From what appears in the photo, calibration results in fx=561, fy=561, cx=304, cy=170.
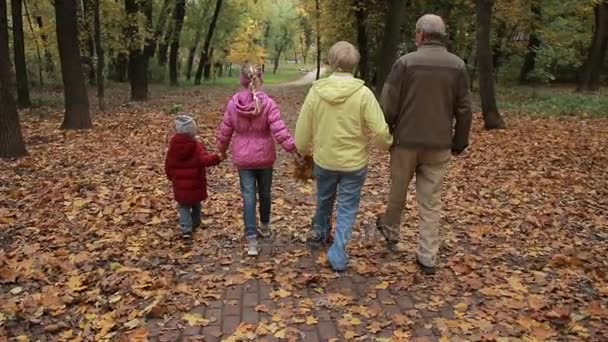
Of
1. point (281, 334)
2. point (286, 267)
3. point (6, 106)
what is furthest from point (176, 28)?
point (281, 334)

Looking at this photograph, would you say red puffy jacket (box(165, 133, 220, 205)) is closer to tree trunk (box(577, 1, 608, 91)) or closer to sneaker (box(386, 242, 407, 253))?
sneaker (box(386, 242, 407, 253))

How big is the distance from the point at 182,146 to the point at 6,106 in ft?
20.5

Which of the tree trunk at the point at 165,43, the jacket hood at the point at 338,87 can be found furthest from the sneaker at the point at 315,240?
the tree trunk at the point at 165,43

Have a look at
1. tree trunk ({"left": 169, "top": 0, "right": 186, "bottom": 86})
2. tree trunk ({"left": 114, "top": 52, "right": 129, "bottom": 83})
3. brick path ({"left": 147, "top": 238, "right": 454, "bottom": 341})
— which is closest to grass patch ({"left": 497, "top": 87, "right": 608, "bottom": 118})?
brick path ({"left": 147, "top": 238, "right": 454, "bottom": 341})

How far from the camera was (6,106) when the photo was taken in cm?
1058

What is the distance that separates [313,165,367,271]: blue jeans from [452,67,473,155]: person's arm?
926mm

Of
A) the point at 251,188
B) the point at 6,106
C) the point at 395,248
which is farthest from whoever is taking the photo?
the point at 6,106

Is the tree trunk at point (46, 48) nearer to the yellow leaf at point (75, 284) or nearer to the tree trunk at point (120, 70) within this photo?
the tree trunk at point (120, 70)

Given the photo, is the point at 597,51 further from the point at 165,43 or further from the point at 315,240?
the point at 165,43

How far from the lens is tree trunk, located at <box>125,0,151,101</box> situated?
21.2 m

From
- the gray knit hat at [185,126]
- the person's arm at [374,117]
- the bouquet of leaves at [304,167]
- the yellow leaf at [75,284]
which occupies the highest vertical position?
the person's arm at [374,117]

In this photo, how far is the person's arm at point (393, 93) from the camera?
5.12m

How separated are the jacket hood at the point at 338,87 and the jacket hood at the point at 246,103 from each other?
0.68 meters

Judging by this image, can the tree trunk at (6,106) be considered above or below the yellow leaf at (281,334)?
above
